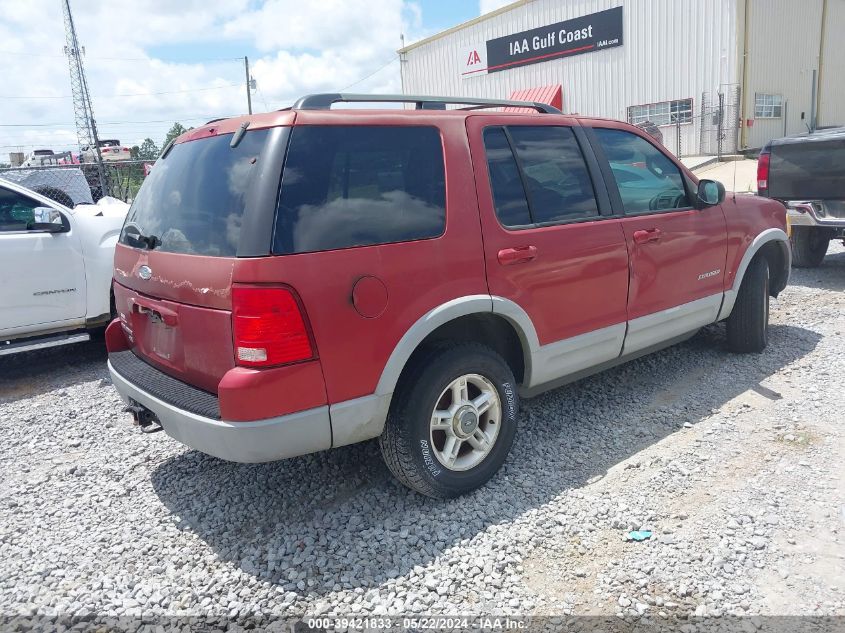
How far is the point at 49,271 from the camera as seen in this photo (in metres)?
5.66

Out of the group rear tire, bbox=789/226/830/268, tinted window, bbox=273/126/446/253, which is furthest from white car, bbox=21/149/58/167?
tinted window, bbox=273/126/446/253

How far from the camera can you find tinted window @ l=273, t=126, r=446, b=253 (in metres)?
2.74

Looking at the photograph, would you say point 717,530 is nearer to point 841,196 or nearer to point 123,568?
point 123,568

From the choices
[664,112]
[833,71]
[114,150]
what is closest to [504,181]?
[664,112]

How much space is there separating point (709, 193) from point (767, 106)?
75.1ft

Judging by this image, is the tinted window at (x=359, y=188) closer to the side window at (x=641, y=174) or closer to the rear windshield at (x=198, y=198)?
the rear windshield at (x=198, y=198)

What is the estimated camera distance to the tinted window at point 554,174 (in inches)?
142

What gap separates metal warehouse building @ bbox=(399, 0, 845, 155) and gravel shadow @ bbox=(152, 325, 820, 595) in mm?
21100

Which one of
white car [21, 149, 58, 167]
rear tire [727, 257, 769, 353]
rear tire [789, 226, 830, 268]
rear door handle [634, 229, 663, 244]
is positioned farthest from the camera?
white car [21, 149, 58, 167]

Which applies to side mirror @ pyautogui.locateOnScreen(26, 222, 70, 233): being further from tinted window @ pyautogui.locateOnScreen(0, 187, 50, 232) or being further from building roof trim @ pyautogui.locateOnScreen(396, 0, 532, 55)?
building roof trim @ pyautogui.locateOnScreen(396, 0, 532, 55)

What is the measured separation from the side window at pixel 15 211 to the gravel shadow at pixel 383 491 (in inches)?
118

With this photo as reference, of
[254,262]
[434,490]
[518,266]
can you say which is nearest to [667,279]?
[518,266]

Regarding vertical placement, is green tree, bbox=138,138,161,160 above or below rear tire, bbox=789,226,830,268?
above

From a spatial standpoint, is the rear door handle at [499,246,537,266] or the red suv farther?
the rear door handle at [499,246,537,266]
